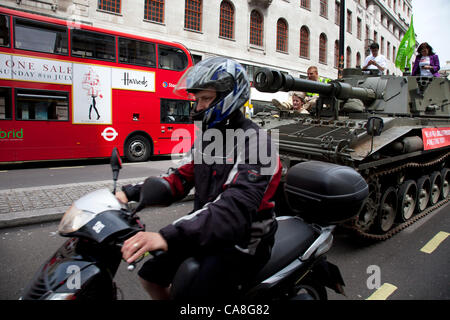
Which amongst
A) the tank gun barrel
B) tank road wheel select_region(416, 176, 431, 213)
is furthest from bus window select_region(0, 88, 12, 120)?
tank road wheel select_region(416, 176, 431, 213)

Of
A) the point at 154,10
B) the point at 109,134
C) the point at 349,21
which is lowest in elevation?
the point at 109,134

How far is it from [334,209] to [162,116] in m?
10.1

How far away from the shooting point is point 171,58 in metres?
11.3

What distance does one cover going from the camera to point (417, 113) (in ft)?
19.2

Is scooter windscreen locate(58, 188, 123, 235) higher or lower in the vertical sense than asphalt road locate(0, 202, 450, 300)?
higher

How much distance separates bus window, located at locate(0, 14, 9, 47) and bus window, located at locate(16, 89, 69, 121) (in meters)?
1.19

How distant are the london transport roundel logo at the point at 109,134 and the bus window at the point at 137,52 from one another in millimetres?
2140

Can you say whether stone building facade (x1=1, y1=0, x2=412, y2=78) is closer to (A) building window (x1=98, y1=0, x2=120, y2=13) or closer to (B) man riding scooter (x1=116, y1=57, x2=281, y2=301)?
(A) building window (x1=98, y1=0, x2=120, y2=13)

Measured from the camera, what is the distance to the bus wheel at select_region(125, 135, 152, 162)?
428 inches

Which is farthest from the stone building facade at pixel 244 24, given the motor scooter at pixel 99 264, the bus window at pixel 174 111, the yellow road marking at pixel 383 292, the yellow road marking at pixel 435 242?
the motor scooter at pixel 99 264

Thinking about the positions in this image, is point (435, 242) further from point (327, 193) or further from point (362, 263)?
point (327, 193)

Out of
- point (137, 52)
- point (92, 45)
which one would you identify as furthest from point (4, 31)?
point (137, 52)

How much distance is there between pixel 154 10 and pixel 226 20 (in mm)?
5063
